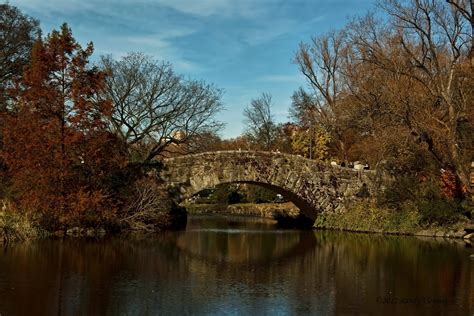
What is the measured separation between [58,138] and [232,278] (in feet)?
36.0

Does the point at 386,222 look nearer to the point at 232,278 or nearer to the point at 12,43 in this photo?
the point at 232,278

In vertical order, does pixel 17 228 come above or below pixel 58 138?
below

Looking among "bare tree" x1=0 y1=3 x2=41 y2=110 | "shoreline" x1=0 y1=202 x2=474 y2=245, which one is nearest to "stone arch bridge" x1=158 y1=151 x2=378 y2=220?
"shoreline" x1=0 y1=202 x2=474 y2=245

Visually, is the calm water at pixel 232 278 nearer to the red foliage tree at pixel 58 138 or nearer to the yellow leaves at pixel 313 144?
the red foliage tree at pixel 58 138

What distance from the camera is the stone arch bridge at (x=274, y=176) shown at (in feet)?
89.7

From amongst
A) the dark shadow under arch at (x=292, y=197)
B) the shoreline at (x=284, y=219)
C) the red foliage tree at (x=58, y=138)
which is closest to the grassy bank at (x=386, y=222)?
the shoreline at (x=284, y=219)

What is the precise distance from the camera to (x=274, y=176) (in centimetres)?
2784

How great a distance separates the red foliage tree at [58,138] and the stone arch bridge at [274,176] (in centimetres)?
515

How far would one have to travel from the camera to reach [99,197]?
72.0 ft

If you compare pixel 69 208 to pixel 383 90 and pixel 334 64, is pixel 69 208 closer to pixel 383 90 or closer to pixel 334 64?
pixel 383 90

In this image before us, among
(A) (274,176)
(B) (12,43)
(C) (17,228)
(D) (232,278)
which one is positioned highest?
(B) (12,43)

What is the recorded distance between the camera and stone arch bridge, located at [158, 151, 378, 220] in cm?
2734

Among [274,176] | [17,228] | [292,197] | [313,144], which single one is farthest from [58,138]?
[313,144]

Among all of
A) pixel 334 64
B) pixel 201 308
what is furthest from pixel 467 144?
pixel 201 308
